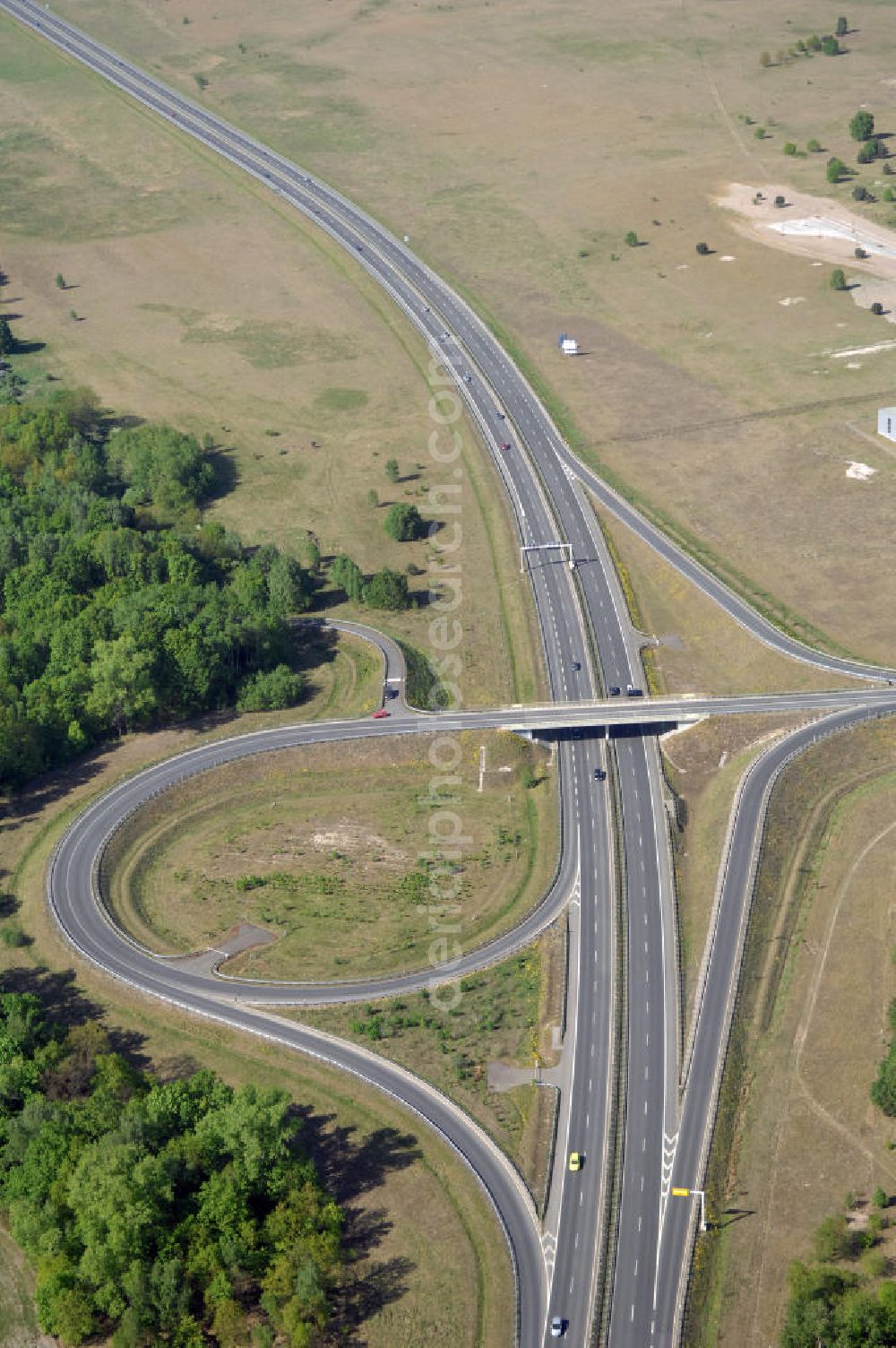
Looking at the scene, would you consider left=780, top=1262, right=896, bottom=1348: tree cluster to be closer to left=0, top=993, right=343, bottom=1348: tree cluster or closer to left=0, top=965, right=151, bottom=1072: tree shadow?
left=0, top=993, right=343, bottom=1348: tree cluster

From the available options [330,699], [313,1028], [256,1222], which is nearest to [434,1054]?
[313,1028]

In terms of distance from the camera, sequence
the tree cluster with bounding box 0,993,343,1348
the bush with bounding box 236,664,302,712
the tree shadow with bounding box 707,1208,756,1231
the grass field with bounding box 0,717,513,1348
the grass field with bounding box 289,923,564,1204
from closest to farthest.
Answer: the tree cluster with bounding box 0,993,343,1348 → the grass field with bounding box 0,717,513,1348 → the tree shadow with bounding box 707,1208,756,1231 → the grass field with bounding box 289,923,564,1204 → the bush with bounding box 236,664,302,712

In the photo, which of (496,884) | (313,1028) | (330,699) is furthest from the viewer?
(330,699)

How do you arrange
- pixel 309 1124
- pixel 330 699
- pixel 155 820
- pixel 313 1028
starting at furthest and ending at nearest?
pixel 330 699, pixel 155 820, pixel 313 1028, pixel 309 1124

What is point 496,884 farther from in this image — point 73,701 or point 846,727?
point 73,701

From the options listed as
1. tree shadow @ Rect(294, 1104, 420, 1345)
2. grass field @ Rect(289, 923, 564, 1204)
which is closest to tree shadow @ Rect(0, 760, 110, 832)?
grass field @ Rect(289, 923, 564, 1204)

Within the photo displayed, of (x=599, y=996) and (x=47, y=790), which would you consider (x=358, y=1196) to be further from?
(x=47, y=790)

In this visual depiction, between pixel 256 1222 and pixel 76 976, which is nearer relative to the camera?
pixel 256 1222
